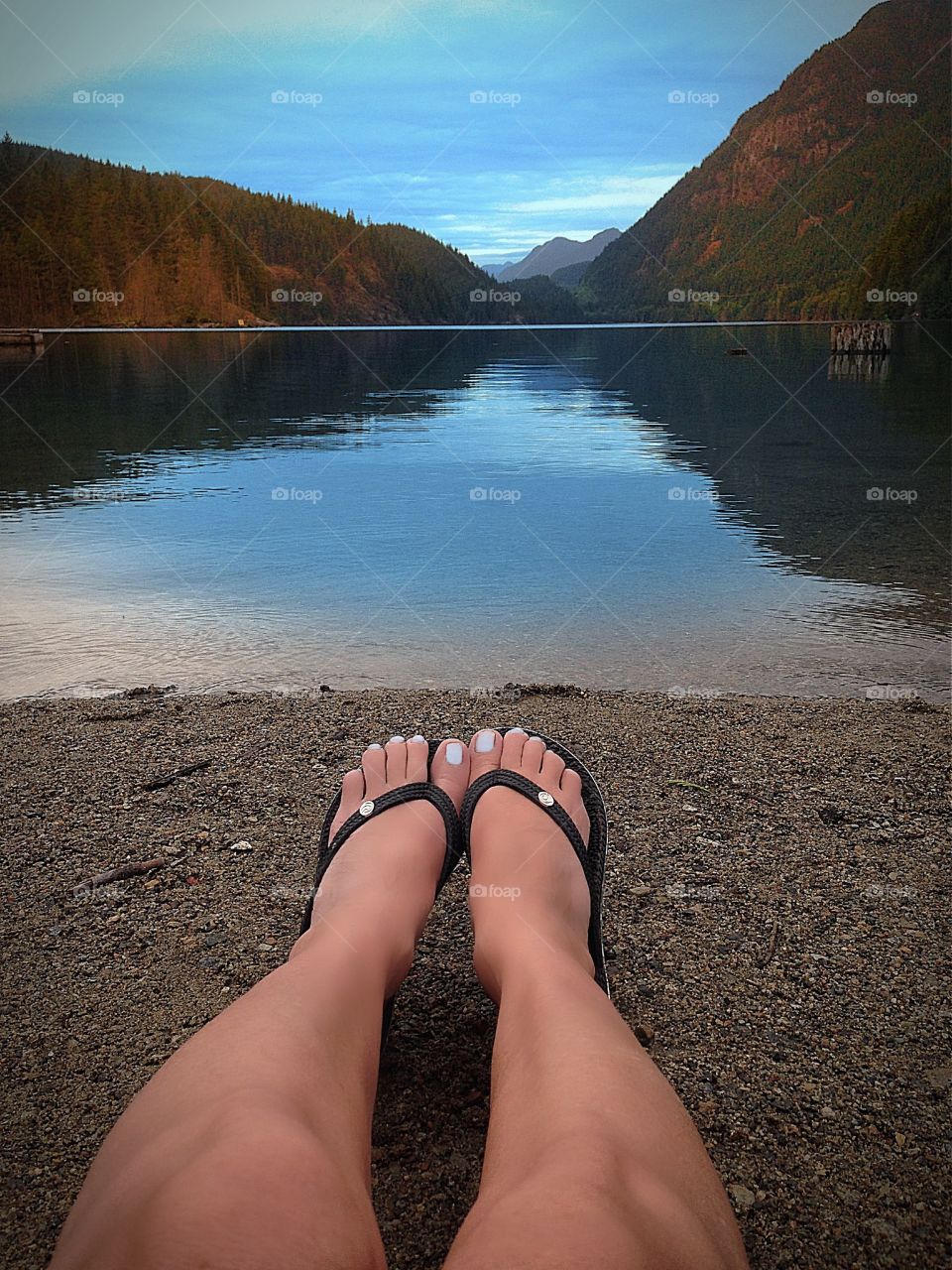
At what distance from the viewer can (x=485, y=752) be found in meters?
2.51

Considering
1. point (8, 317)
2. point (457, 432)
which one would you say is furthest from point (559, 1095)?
point (8, 317)

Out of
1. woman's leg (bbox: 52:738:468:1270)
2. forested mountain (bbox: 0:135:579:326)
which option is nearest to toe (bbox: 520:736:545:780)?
woman's leg (bbox: 52:738:468:1270)

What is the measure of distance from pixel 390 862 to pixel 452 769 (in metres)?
0.46

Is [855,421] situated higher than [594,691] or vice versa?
[855,421]

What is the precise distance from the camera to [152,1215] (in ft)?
3.23

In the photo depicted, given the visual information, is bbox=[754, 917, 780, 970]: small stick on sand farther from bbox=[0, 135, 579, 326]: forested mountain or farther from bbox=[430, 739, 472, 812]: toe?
bbox=[0, 135, 579, 326]: forested mountain

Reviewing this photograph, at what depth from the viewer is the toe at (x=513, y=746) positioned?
8.02 feet

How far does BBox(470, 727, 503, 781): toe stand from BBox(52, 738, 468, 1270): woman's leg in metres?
0.78

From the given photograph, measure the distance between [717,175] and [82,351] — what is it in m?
165

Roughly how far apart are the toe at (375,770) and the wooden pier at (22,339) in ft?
181

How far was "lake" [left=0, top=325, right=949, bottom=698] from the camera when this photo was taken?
5.34m

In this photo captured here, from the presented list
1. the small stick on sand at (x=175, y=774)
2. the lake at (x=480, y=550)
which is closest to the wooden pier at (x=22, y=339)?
the lake at (x=480, y=550)

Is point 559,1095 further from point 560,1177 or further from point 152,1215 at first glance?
point 152,1215

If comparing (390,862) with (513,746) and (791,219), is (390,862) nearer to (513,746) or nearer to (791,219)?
(513,746)
